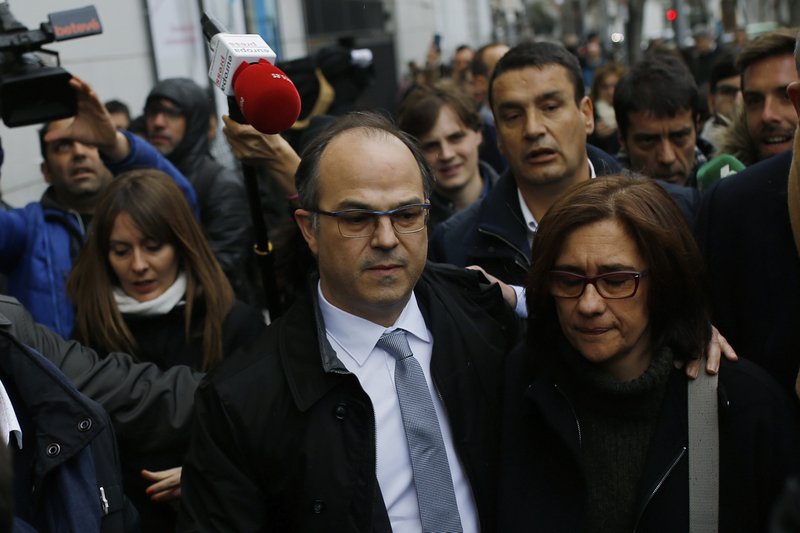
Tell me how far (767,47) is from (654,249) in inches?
65.3

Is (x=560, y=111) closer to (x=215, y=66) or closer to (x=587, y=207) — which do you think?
(x=587, y=207)

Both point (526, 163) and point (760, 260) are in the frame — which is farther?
point (526, 163)

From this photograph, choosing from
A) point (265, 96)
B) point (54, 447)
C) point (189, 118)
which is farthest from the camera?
point (189, 118)

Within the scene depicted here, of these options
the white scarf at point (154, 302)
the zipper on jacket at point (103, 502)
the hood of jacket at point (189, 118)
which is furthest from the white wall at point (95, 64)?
the zipper on jacket at point (103, 502)

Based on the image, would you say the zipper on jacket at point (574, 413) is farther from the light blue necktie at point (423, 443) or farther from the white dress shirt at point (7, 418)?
the white dress shirt at point (7, 418)

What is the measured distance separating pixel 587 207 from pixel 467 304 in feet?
1.62

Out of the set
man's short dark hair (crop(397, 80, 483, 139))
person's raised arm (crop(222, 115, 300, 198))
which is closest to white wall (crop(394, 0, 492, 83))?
man's short dark hair (crop(397, 80, 483, 139))

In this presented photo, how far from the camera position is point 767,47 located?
3.67 meters

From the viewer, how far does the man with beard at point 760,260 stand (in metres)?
2.61

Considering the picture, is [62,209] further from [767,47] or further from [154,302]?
[767,47]

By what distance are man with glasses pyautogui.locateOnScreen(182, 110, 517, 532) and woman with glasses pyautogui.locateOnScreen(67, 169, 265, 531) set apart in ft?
3.13

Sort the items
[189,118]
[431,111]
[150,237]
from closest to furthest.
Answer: [150,237] → [431,111] → [189,118]

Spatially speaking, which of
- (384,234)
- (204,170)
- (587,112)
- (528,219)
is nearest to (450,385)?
(384,234)

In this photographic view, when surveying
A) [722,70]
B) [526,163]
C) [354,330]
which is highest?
[722,70]
